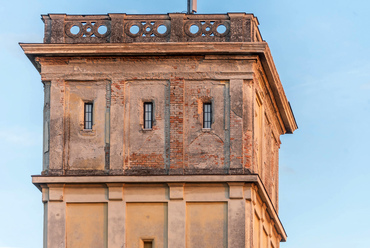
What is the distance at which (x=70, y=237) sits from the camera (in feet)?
169

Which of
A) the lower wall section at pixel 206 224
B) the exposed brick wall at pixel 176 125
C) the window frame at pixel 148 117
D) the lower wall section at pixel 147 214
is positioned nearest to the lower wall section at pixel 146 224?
the lower wall section at pixel 147 214

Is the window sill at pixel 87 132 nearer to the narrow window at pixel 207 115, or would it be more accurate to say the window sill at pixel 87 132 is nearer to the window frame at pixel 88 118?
the window frame at pixel 88 118

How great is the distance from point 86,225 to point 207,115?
20.1 feet

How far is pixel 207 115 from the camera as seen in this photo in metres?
52.5

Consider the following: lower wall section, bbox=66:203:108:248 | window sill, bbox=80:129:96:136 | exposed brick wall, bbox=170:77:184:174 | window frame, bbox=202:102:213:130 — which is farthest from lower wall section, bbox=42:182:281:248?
window frame, bbox=202:102:213:130

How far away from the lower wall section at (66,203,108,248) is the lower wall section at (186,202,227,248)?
123 inches

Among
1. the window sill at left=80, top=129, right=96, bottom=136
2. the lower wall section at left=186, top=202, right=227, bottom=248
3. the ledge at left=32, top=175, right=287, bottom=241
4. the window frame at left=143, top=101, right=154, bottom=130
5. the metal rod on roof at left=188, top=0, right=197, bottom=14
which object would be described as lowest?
the lower wall section at left=186, top=202, right=227, bottom=248

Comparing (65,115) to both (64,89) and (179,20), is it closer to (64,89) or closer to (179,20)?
(64,89)

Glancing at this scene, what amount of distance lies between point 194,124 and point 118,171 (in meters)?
3.36

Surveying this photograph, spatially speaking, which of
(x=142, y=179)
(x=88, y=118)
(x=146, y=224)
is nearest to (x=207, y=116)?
(x=142, y=179)

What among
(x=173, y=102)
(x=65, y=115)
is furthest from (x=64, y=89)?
(x=173, y=102)

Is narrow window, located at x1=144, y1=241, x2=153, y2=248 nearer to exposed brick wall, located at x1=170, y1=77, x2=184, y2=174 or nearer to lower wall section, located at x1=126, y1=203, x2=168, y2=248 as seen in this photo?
lower wall section, located at x1=126, y1=203, x2=168, y2=248

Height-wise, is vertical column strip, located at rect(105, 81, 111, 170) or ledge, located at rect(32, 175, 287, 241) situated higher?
vertical column strip, located at rect(105, 81, 111, 170)

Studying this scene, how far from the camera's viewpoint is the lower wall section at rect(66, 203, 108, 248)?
51469mm
